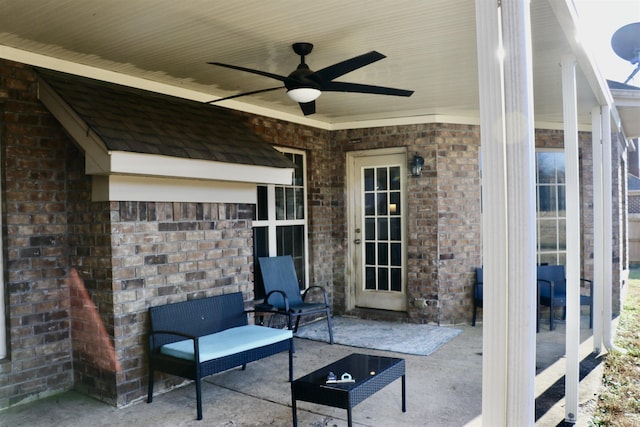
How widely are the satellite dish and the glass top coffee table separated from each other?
715 centimetres

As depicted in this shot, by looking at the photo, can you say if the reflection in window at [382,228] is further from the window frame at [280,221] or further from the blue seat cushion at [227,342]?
the blue seat cushion at [227,342]

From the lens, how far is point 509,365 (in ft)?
5.93

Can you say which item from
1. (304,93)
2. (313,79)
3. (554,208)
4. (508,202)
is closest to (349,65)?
(313,79)

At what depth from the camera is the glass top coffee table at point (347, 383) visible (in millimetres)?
2943

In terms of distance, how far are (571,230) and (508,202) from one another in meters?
1.77

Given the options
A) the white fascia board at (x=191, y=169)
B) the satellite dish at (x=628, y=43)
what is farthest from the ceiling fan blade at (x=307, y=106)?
the satellite dish at (x=628, y=43)

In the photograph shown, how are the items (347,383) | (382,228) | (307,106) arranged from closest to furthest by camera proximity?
(347,383) < (307,106) < (382,228)

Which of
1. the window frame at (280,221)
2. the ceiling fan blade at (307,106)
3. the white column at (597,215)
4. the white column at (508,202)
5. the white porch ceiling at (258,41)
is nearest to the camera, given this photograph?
the white column at (508,202)

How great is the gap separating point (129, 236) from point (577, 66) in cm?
382

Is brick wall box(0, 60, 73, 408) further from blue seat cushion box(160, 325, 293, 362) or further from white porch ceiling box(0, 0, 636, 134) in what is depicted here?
blue seat cushion box(160, 325, 293, 362)

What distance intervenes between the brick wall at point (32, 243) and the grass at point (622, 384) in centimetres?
412

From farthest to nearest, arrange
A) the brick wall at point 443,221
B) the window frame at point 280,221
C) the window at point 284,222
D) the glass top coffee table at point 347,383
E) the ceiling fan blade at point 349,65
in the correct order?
the brick wall at point 443,221, the window frame at point 280,221, the window at point 284,222, the ceiling fan blade at point 349,65, the glass top coffee table at point 347,383

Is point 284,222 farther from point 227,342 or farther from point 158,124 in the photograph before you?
point 227,342

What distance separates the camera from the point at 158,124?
14.0 ft
